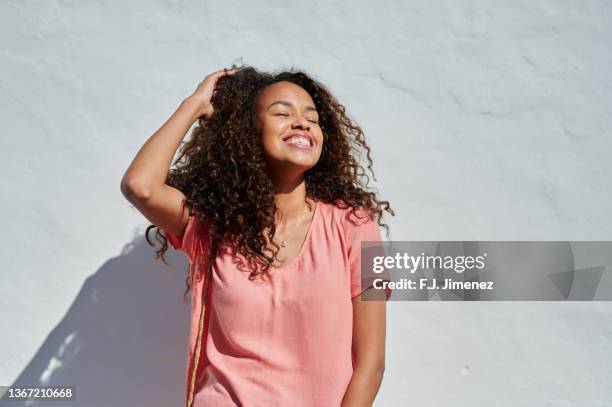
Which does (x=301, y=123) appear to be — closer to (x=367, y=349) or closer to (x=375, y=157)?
(x=375, y=157)

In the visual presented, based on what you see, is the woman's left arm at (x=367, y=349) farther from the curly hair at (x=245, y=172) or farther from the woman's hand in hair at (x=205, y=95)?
the woman's hand in hair at (x=205, y=95)

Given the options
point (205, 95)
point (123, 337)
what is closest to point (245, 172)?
point (205, 95)

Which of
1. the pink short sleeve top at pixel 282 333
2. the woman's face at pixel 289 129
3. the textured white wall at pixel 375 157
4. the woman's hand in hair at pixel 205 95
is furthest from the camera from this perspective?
the textured white wall at pixel 375 157

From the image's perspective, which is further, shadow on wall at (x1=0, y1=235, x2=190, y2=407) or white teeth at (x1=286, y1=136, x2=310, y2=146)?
shadow on wall at (x1=0, y1=235, x2=190, y2=407)

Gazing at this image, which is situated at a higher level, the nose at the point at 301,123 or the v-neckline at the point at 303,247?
the nose at the point at 301,123

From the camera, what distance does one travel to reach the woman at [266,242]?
1847 mm

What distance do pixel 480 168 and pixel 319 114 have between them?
642 mm

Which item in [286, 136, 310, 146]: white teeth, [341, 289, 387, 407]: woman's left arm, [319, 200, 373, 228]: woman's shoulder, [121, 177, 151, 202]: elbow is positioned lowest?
[341, 289, 387, 407]: woman's left arm

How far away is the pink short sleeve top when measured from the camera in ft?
6.00

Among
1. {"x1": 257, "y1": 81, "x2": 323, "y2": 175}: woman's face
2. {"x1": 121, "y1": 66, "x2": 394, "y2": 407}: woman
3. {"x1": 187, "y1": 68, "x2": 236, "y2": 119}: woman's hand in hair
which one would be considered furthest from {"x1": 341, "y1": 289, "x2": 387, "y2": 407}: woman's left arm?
{"x1": 187, "y1": 68, "x2": 236, "y2": 119}: woman's hand in hair

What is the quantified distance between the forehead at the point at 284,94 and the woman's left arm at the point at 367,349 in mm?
595

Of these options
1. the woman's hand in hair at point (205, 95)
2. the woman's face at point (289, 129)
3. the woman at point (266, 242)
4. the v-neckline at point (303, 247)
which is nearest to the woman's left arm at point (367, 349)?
the woman at point (266, 242)

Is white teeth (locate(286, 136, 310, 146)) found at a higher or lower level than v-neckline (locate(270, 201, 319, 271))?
higher

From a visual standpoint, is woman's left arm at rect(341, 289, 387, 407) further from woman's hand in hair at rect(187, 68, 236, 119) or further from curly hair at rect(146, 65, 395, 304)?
woman's hand in hair at rect(187, 68, 236, 119)
